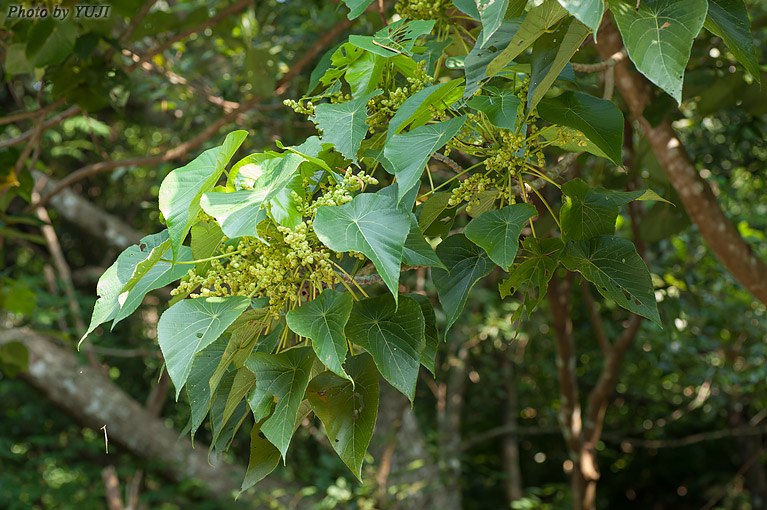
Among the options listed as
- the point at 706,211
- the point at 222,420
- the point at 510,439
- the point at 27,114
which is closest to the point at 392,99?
the point at 222,420

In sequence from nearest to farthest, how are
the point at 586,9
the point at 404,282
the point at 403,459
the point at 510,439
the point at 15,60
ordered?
the point at 586,9 → the point at 15,60 → the point at 404,282 → the point at 403,459 → the point at 510,439

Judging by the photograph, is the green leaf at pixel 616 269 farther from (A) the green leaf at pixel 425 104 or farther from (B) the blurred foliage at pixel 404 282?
(B) the blurred foliage at pixel 404 282

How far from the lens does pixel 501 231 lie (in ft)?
1.94

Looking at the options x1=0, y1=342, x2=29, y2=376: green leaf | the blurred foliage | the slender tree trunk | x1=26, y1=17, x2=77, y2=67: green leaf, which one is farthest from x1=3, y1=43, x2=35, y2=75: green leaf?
the slender tree trunk

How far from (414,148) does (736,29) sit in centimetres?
31

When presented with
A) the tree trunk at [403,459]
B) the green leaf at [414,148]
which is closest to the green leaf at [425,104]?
the green leaf at [414,148]

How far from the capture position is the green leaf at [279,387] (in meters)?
0.55

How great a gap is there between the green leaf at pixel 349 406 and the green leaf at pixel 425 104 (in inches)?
8.8

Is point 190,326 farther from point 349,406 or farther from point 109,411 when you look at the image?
point 109,411

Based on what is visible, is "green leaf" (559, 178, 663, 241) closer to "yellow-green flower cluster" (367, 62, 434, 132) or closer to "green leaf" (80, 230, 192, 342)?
"yellow-green flower cluster" (367, 62, 434, 132)

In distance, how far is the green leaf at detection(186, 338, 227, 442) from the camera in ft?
1.87

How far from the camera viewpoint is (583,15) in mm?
467

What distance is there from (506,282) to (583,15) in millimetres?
312

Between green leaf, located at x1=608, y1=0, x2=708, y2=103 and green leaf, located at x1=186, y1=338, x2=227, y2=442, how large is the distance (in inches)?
17.3
